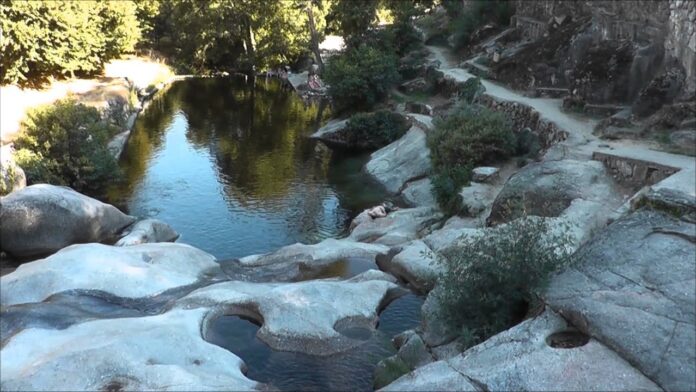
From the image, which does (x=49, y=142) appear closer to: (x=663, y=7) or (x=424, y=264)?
(x=424, y=264)

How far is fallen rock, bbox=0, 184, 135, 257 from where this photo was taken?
1670 cm

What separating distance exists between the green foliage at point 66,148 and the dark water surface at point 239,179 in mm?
991

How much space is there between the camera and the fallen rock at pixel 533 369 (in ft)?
24.2

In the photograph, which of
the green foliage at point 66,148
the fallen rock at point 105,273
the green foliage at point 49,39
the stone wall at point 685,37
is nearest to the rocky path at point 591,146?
the stone wall at point 685,37

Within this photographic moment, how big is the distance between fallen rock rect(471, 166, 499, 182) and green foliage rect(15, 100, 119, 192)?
12.7m

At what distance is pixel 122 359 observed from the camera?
30.6 ft

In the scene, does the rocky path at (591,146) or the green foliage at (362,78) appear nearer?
the rocky path at (591,146)

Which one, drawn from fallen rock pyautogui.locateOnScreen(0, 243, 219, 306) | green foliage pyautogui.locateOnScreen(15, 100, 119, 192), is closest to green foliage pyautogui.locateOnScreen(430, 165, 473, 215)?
fallen rock pyautogui.locateOnScreen(0, 243, 219, 306)

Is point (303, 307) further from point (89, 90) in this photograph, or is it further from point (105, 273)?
point (89, 90)

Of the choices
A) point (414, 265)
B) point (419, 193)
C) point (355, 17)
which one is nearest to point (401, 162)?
point (419, 193)

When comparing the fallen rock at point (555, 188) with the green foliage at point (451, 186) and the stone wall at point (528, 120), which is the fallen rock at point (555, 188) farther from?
the stone wall at point (528, 120)

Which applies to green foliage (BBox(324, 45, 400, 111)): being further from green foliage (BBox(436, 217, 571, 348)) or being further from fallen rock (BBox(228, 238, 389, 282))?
green foliage (BBox(436, 217, 571, 348))

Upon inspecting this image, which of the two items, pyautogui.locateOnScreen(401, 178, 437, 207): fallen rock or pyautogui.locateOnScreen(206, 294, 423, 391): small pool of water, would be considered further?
pyautogui.locateOnScreen(401, 178, 437, 207): fallen rock

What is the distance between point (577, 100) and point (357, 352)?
13053 millimetres
